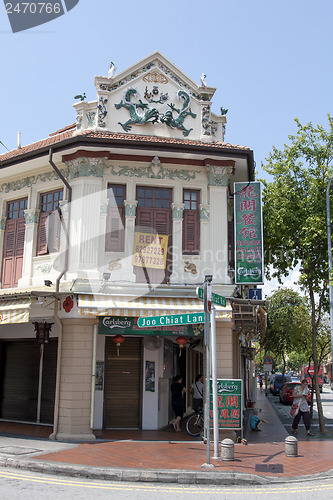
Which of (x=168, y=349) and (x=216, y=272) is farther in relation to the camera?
(x=168, y=349)

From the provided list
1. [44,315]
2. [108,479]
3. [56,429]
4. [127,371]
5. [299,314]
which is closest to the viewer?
[108,479]

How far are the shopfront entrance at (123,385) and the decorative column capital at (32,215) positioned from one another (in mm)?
4337

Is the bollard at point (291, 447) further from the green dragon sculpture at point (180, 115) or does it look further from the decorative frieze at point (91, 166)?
the green dragon sculpture at point (180, 115)

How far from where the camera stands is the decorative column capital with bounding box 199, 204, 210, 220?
49.0ft

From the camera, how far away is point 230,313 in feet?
44.3

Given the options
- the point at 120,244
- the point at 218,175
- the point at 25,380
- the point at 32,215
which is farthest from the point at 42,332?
the point at 218,175

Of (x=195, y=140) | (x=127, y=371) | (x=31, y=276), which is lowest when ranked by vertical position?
(x=127, y=371)

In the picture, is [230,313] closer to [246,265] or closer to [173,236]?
[246,265]

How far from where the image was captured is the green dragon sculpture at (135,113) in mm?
15305

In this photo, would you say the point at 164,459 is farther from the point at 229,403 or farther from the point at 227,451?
the point at 229,403

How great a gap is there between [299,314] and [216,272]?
19.7 metres

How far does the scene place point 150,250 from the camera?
14.5 metres

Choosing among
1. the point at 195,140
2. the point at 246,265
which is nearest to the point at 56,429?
the point at 246,265

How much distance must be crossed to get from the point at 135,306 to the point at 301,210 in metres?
7.76
